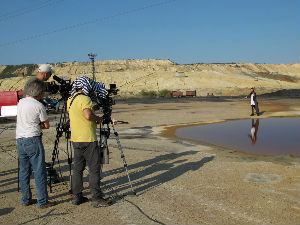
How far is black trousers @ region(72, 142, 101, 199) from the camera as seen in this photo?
551 cm

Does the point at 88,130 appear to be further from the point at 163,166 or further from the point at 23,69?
the point at 23,69

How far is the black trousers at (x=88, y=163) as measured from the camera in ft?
18.1

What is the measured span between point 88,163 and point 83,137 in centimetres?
45

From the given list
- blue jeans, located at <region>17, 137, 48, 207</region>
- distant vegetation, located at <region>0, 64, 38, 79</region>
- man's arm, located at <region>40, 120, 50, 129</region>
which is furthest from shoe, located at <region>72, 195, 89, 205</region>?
distant vegetation, located at <region>0, 64, 38, 79</region>

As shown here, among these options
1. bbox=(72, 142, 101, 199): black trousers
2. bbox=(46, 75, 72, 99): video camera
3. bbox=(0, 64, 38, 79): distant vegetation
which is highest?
bbox=(0, 64, 38, 79): distant vegetation

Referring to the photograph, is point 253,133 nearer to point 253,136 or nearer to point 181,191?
point 253,136

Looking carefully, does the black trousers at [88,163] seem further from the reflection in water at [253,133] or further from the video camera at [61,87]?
the reflection in water at [253,133]

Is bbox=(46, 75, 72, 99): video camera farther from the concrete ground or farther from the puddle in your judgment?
the puddle

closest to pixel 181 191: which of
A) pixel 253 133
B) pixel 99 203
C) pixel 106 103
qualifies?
pixel 99 203

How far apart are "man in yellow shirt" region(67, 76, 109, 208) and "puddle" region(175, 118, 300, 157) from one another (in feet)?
20.7

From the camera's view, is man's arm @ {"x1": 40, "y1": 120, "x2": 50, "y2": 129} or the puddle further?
the puddle

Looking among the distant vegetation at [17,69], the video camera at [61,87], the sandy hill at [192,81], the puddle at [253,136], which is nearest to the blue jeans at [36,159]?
the video camera at [61,87]

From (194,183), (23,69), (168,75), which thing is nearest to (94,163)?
(194,183)

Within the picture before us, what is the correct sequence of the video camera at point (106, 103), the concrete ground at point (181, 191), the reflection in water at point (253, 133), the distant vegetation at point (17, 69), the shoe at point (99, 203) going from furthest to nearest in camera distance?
the distant vegetation at point (17, 69)
the reflection in water at point (253, 133)
the video camera at point (106, 103)
the shoe at point (99, 203)
the concrete ground at point (181, 191)
